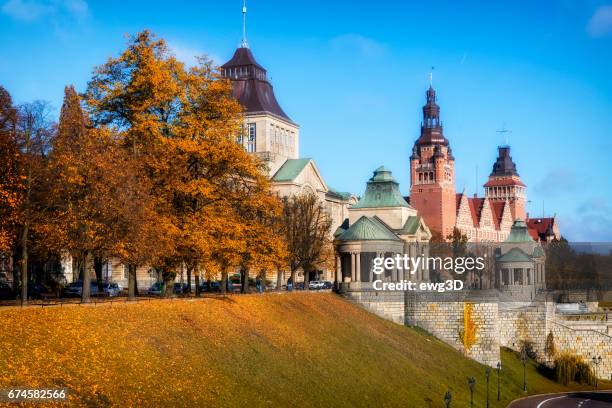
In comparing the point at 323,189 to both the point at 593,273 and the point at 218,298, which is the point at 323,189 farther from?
the point at 218,298

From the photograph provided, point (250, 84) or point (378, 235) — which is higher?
point (250, 84)

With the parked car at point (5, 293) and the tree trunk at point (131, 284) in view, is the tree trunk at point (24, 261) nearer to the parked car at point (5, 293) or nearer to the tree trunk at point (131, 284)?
the tree trunk at point (131, 284)

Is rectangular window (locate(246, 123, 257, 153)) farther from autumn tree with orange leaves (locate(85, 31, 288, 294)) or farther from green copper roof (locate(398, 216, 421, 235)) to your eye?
autumn tree with orange leaves (locate(85, 31, 288, 294))

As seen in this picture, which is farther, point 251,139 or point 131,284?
point 251,139

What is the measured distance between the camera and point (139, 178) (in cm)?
5356

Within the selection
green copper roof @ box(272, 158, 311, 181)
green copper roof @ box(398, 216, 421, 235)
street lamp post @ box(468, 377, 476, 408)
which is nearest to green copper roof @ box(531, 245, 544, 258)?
A: green copper roof @ box(398, 216, 421, 235)

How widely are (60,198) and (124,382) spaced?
52.6 feet

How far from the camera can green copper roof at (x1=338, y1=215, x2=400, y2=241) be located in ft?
260

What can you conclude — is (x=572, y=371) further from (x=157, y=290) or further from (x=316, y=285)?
(x=157, y=290)

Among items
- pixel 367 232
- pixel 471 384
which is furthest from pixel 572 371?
pixel 471 384

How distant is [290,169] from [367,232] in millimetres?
43694

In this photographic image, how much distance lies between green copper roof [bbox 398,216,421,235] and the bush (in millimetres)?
16910

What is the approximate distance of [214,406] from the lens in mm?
38250

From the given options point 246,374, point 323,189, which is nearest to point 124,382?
point 246,374
